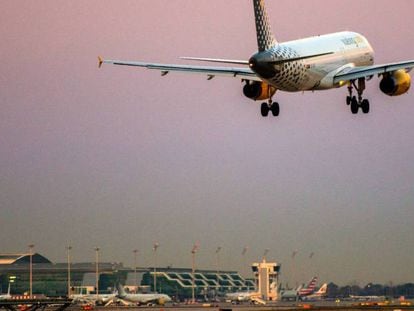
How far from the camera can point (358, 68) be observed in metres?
104

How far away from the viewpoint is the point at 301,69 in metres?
98.5

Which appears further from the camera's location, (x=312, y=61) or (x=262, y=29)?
(x=312, y=61)

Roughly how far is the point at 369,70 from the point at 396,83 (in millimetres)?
2531

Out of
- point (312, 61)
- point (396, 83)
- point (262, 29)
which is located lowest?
point (396, 83)

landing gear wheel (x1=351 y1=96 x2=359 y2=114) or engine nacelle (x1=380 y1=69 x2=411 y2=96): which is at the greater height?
engine nacelle (x1=380 y1=69 x2=411 y2=96)

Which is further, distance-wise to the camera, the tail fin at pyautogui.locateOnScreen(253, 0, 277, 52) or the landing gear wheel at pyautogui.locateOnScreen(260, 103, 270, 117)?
the landing gear wheel at pyautogui.locateOnScreen(260, 103, 270, 117)

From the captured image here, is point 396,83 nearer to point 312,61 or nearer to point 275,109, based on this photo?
point 312,61

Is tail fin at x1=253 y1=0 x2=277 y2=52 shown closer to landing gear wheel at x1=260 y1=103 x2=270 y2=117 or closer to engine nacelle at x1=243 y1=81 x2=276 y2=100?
engine nacelle at x1=243 y1=81 x2=276 y2=100

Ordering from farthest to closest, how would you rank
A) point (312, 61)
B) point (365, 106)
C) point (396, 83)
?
1. point (365, 106)
2. point (396, 83)
3. point (312, 61)

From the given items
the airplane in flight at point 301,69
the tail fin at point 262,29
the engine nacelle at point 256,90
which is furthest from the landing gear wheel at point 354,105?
the tail fin at point 262,29

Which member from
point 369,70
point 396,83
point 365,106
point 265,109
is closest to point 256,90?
point 265,109

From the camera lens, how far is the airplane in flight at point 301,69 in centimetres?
9544

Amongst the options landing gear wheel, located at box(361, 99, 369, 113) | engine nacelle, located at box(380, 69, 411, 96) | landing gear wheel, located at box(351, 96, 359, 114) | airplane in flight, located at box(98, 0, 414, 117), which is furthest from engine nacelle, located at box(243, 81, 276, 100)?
engine nacelle, located at box(380, 69, 411, 96)

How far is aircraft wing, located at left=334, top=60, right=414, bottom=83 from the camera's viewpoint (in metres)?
99.2
